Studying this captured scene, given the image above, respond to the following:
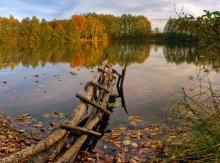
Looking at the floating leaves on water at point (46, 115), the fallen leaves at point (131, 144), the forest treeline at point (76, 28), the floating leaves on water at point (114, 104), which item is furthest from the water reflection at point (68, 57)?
the forest treeline at point (76, 28)

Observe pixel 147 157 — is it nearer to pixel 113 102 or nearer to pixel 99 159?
pixel 99 159

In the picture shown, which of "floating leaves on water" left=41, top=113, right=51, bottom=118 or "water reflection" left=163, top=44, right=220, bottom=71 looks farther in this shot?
"floating leaves on water" left=41, top=113, right=51, bottom=118

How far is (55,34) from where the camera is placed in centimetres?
10388

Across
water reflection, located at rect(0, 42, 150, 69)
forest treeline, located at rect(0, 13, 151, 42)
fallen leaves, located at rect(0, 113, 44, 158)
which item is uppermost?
forest treeline, located at rect(0, 13, 151, 42)

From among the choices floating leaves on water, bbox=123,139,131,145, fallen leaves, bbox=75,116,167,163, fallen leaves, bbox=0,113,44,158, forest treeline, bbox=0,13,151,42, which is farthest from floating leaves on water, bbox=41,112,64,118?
forest treeline, bbox=0,13,151,42

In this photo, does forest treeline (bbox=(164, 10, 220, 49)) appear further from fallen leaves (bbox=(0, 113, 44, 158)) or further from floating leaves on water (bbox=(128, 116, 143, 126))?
floating leaves on water (bbox=(128, 116, 143, 126))

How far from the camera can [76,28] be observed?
117062 mm

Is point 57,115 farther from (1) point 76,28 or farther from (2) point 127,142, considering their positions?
(1) point 76,28

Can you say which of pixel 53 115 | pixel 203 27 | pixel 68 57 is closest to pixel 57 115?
A: pixel 53 115

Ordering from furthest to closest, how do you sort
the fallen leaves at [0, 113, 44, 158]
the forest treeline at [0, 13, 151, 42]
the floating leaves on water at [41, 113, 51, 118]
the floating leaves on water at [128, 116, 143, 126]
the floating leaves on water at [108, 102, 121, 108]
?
the forest treeline at [0, 13, 151, 42] → the floating leaves on water at [108, 102, 121, 108] → the floating leaves on water at [41, 113, 51, 118] → the floating leaves on water at [128, 116, 143, 126] → the fallen leaves at [0, 113, 44, 158]

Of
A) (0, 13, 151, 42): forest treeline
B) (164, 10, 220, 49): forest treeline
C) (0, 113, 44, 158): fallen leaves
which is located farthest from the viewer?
(0, 13, 151, 42): forest treeline

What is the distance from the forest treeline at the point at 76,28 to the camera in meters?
101

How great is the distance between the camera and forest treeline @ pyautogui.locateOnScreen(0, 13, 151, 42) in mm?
100938

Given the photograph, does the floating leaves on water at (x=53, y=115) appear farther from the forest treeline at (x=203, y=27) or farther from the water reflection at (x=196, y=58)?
the forest treeline at (x=203, y=27)
